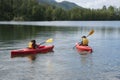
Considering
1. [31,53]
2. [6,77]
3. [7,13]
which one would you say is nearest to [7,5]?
[7,13]

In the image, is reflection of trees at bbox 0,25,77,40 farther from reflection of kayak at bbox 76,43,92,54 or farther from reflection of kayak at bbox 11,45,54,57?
reflection of kayak at bbox 76,43,92,54

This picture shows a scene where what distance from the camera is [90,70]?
86.2ft

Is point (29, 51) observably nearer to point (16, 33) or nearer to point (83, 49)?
point (83, 49)

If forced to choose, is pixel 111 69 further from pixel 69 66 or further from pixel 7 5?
pixel 7 5

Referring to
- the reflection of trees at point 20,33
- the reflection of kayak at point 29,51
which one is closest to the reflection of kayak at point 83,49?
the reflection of kayak at point 29,51

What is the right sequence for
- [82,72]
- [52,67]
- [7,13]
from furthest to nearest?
[7,13]
[52,67]
[82,72]

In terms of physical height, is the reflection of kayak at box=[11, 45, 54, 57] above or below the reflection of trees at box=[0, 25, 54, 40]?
above

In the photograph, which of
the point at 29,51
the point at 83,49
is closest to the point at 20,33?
the point at 83,49

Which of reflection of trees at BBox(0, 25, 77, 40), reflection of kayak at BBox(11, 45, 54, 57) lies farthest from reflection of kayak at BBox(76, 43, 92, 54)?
reflection of trees at BBox(0, 25, 77, 40)

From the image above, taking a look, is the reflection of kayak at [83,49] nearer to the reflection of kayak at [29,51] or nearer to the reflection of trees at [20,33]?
the reflection of kayak at [29,51]

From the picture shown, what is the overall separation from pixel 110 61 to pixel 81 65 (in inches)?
144

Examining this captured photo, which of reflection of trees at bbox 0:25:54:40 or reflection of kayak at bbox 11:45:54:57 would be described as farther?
reflection of trees at bbox 0:25:54:40

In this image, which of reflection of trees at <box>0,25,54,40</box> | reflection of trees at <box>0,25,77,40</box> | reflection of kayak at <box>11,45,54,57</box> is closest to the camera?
reflection of kayak at <box>11,45,54,57</box>

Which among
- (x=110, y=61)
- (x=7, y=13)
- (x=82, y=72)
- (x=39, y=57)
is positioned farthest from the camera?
(x=7, y=13)
